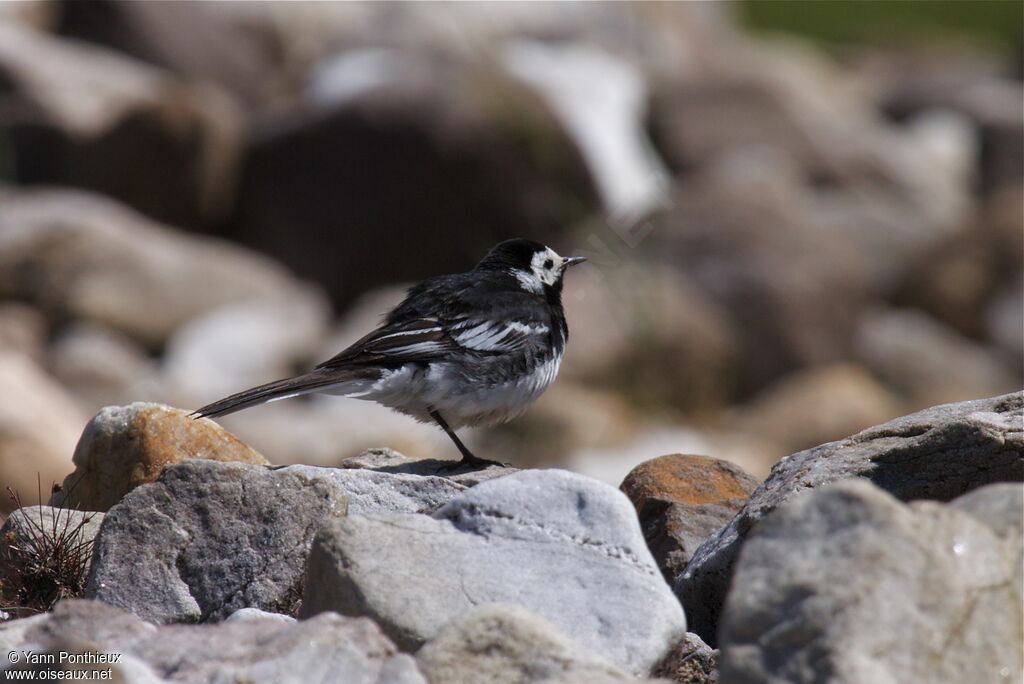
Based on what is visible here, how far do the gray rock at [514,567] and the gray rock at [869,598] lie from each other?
888 mm

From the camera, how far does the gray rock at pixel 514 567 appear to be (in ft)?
15.3

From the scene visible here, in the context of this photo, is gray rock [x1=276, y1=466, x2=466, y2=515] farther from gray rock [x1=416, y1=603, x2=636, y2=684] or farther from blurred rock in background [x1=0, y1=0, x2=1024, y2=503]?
blurred rock in background [x1=0, y1=0, x2=1024, y2=503]

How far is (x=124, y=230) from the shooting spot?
17938mm

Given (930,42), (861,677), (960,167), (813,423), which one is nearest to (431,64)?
(813,423)

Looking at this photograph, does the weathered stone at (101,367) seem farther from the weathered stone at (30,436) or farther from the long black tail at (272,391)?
the long black tail at (272,391)

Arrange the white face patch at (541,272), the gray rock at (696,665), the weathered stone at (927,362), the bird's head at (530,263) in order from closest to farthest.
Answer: the gray rock at (696,665) → the white face patch at (541,272) → the bird's head at (530,263) → the weathered stone at (927,362)

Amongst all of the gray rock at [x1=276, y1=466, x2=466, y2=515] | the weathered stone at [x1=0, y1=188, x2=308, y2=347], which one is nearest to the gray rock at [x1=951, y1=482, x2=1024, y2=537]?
the gray rock at [x1=276, y1=466, x2=466, y2=515]

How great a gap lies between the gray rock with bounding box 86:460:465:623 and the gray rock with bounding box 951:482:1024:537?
250cm

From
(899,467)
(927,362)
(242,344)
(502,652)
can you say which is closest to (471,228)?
(242,344)

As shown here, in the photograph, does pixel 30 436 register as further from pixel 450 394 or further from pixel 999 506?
pixel 999 506

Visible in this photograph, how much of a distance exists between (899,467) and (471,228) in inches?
532

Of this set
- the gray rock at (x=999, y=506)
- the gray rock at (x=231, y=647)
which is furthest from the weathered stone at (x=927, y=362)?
the gray rock at (x=231, y=647)

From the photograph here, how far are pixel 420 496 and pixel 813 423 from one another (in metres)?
9.74

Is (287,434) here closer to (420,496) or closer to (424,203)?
(424,203)
